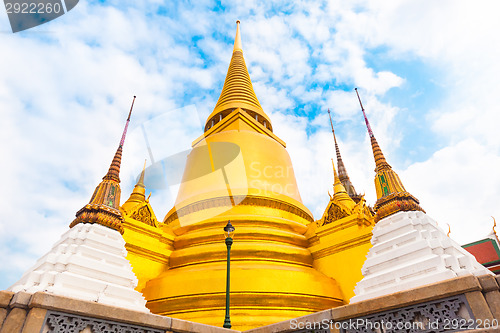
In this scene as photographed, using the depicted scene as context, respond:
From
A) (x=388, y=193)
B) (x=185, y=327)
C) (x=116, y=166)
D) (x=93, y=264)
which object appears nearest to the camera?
(x=185, y=327)

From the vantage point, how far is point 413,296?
3.02m

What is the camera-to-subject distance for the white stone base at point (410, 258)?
430 cm

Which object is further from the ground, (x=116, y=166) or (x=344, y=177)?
(x=344, y=177)

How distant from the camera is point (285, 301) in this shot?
6.91m

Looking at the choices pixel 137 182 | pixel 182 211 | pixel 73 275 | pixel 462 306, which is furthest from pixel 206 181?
pixel 462 306

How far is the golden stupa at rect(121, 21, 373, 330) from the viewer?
701cm

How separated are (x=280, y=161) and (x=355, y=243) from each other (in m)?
5.30

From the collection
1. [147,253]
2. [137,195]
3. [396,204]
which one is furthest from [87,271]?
[137,195]

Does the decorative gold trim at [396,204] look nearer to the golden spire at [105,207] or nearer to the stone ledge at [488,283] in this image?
the stone ledge at [488,283]

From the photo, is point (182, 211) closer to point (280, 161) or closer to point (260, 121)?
point (280, 161)

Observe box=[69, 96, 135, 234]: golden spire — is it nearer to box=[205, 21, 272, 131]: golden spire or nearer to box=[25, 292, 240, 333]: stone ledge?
box=[25, 292, 240, 333]: stone ledge

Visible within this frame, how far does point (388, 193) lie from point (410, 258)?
1.92 metres


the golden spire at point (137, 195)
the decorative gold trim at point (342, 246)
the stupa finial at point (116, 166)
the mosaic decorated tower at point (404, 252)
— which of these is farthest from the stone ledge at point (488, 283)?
the golden spire at point (137, 195)

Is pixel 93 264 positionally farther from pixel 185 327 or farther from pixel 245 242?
pixel 245 242
